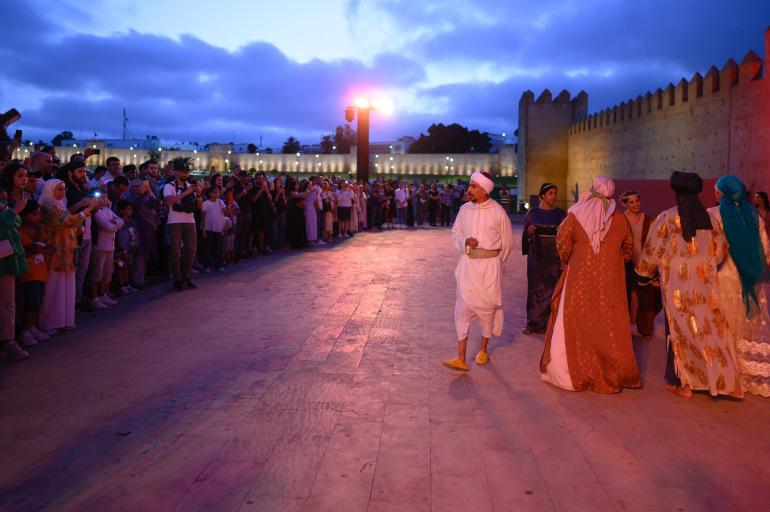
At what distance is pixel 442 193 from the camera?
25.4m

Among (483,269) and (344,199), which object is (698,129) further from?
(483,269)

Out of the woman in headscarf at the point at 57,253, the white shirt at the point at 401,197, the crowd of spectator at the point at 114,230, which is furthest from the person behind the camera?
the white shirt at the point at 401,197

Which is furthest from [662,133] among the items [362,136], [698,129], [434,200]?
[362,136]

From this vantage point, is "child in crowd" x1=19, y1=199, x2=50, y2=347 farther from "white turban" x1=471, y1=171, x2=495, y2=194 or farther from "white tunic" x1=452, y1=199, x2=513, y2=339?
"white turban" x1=471, y1=171, x2=495, y2=194

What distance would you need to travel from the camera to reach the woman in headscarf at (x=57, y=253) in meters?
6.27

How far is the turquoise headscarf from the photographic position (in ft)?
15.4

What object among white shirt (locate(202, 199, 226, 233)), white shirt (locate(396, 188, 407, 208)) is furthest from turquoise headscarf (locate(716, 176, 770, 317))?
white shirt (locate(396, 188, 407, 208))

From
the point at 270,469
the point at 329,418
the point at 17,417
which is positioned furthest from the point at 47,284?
the point at 270,469

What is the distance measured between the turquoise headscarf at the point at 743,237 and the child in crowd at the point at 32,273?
5.41 m

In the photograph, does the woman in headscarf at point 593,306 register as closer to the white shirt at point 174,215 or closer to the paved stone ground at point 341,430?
the paved stone ground at point 341,430

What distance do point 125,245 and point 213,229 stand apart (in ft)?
8.48

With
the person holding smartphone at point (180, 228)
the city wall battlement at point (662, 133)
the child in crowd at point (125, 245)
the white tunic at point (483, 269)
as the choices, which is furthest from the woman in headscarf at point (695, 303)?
the city wall battlement at point (662, 133)

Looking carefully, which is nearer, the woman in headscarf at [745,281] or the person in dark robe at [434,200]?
the woman in headscarf at [745,281]

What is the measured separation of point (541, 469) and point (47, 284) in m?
4.89
